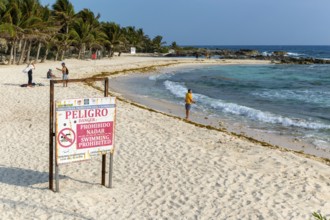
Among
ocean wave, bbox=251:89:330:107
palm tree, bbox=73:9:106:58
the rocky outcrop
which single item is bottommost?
ocean wave, bbox=251:89:330:107

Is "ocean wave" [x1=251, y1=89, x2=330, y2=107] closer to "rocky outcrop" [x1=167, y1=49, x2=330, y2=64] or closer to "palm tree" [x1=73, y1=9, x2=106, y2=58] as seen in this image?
"palm tree" [x1=73, y1=9, x2=106, y2=58]

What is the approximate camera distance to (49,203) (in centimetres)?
762

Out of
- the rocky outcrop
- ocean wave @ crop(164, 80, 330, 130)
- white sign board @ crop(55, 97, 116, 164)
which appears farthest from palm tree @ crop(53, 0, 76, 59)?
white sign board @ crop(55, 97, 116, 164)

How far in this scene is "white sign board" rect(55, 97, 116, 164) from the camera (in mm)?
7797

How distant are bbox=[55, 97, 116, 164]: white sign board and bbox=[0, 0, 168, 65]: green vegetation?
27866mm

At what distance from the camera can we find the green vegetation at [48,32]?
121 ft

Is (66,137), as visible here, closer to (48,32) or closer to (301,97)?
(301,97)

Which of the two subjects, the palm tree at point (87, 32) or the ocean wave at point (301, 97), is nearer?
the ocean wave at point (301, 97)

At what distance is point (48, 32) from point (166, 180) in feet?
122

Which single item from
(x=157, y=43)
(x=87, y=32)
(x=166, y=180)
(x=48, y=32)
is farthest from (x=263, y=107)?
(x=157, y=43)

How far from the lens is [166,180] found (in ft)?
30.0

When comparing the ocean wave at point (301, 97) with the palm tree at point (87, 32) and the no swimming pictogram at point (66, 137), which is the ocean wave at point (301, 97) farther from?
the palm tree at point (87, 32)

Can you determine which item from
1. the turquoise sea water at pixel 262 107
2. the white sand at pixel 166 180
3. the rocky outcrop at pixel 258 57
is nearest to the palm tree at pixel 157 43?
the rocky outcrop at pixel 258 57

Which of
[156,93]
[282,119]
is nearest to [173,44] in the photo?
[156,93]
